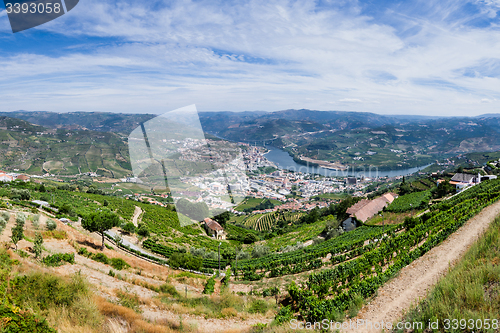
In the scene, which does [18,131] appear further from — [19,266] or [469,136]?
[469,136]

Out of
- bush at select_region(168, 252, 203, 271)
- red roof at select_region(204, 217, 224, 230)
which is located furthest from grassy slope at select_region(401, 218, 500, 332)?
red roof at select_region(204, 217, 224, 230)

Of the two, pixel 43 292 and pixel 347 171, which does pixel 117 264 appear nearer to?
pixel 43 292

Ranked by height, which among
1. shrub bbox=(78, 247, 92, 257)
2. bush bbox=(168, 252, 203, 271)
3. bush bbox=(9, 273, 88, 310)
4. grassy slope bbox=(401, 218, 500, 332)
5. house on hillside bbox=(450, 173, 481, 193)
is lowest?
bush bbox=(168, 252, 203, 271)

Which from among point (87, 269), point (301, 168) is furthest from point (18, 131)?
point (87, 269)

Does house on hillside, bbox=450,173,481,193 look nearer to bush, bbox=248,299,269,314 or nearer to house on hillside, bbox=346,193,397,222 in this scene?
house on hillside, bbox=346,193,397,222

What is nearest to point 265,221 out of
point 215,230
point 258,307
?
point 215,230

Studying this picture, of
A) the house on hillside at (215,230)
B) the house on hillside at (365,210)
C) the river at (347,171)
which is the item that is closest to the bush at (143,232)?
the house on hillside at (215,230)

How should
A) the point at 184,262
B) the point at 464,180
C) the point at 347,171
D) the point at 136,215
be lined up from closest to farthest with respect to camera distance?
1. the point at 184,262
2. the point at 136,215
3. the point at 464,180
4. the point at 347,171

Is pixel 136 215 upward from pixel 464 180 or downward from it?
downward
